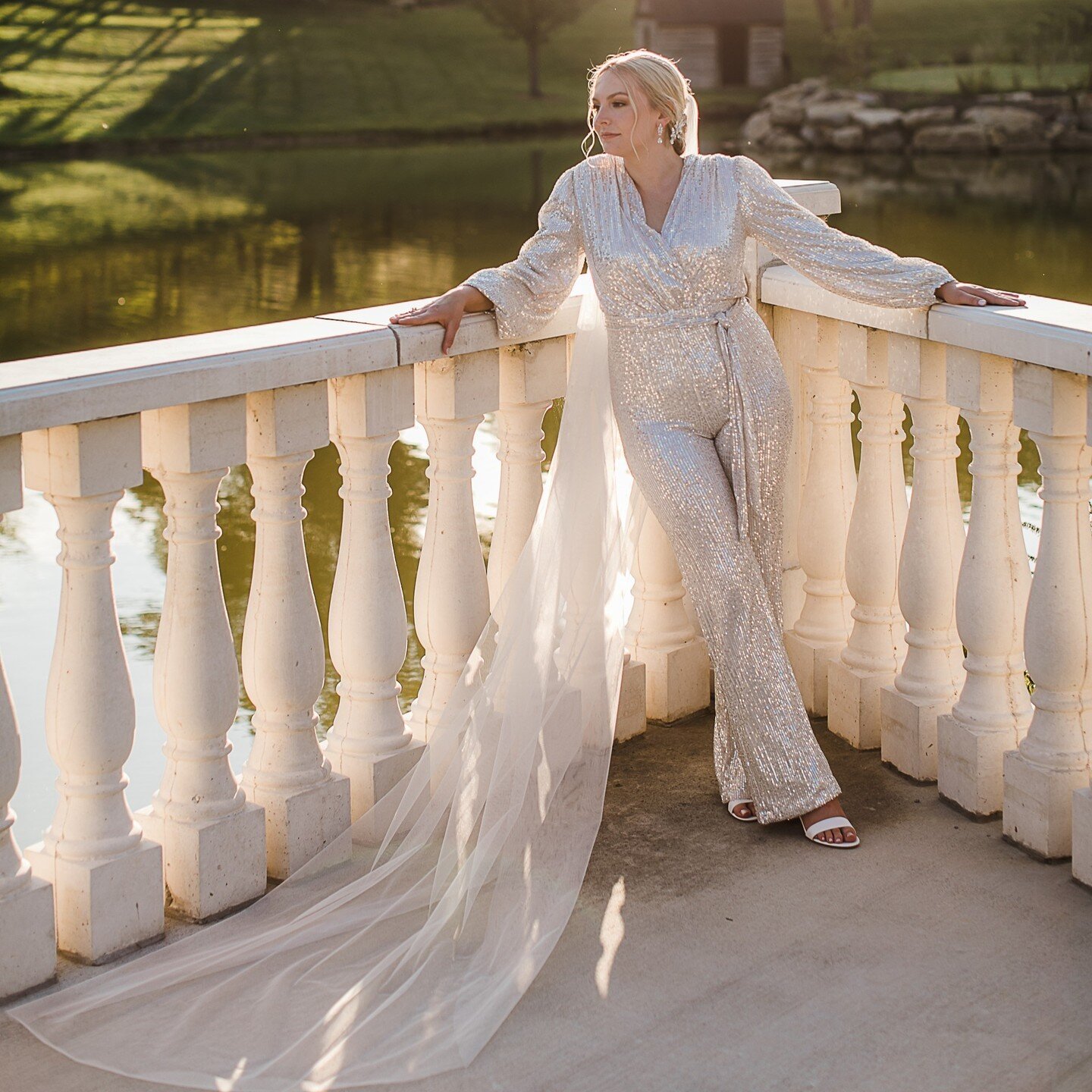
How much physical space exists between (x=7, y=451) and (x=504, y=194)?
76.4 feet

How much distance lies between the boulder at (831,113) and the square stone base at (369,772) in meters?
29.4

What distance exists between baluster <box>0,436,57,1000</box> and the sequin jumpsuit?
1090mm

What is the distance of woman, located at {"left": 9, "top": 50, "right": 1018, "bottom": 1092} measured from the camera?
2.57 m

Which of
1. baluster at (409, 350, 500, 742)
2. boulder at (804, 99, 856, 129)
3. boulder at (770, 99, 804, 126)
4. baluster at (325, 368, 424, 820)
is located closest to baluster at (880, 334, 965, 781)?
baluster at (409, 350, 500, 742)

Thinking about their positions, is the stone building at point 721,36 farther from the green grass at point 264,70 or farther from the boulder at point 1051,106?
the boulder at point 1051,106

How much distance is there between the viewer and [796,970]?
2.46 metres

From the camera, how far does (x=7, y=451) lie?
224 cm

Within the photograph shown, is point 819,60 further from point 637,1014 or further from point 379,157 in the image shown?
point 637,1014

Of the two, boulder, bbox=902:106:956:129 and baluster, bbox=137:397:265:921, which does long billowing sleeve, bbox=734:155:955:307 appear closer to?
baluster, bbox=137:397:265:921

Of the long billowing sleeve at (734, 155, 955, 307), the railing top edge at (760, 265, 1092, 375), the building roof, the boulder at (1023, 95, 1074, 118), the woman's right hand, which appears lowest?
the railing top edge at (760, 265, 1092, 375)

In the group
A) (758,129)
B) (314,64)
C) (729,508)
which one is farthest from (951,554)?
(314,64)

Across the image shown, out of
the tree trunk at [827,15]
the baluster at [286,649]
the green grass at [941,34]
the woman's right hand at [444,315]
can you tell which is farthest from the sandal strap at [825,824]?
the tree trunk at [827,15]

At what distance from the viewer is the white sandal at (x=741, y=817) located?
2.98 meters

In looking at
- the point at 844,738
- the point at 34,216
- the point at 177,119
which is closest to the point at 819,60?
the point at 177,119
